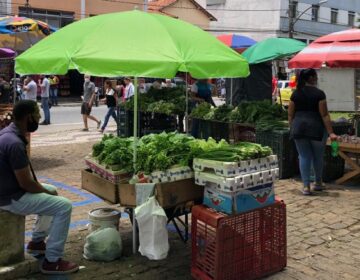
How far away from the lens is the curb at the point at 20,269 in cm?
437

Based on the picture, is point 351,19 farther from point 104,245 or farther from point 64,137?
point 104,245

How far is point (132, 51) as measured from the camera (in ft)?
13.5

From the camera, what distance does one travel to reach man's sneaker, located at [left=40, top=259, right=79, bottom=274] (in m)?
4.49

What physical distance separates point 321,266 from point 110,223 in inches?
87.2

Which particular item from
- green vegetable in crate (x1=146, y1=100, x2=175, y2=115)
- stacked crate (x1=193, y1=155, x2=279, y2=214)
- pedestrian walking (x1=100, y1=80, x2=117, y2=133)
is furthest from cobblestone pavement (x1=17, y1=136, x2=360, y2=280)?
pedestrian walking (x1=100, y1=80, x2=117, y2=133)

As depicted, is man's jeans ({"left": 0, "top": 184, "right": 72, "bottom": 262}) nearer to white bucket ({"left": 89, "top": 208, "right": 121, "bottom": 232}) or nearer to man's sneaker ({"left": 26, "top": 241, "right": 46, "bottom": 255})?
man's sneaker ({"left": 26, "top": 241, "right": 46, "bottom": 255})

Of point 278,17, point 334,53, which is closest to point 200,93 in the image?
point 334,53

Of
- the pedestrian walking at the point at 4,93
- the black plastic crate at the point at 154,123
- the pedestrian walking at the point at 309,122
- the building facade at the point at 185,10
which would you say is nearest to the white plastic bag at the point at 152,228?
the pedestrian walking at the point at 309,122

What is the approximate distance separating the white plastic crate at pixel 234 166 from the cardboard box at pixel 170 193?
23 centimetres

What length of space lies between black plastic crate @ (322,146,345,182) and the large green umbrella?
4.18m

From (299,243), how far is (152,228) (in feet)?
6.48

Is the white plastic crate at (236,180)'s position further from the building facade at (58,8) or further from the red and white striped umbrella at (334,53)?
the building facade at (58,8)

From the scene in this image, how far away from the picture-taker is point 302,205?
6.91 m

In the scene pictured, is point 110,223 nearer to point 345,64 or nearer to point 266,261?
point 266,261
